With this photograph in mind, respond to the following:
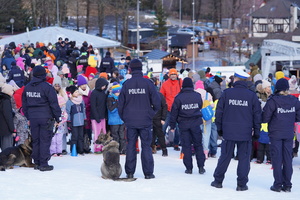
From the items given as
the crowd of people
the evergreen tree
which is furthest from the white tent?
the evergreen tree

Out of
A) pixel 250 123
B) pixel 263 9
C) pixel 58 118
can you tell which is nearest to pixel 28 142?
pixel 58 118

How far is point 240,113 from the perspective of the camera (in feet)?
30.7

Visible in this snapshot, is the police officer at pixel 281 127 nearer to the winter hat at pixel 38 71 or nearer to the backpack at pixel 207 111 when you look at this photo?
the backpack at pixel 207 111

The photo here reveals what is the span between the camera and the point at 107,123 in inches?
518

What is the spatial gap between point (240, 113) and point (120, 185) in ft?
6.96

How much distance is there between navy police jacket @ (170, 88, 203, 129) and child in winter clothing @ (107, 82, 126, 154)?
2.23m

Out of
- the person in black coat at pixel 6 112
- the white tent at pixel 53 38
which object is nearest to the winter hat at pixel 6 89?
the person in black coat at pixel 6 112

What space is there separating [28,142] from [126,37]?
6258 centimetres

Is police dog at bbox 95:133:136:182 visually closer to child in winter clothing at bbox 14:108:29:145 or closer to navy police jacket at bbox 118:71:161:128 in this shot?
navy police jacket at bbox 118:71:161:128

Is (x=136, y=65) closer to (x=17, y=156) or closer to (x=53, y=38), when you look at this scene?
(x=17, y=156)

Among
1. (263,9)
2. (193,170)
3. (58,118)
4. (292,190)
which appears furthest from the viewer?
(263,9)

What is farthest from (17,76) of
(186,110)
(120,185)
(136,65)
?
(120,185)

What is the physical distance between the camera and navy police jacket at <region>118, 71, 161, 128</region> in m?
9.77

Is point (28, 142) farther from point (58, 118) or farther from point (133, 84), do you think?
point (133, 84)
